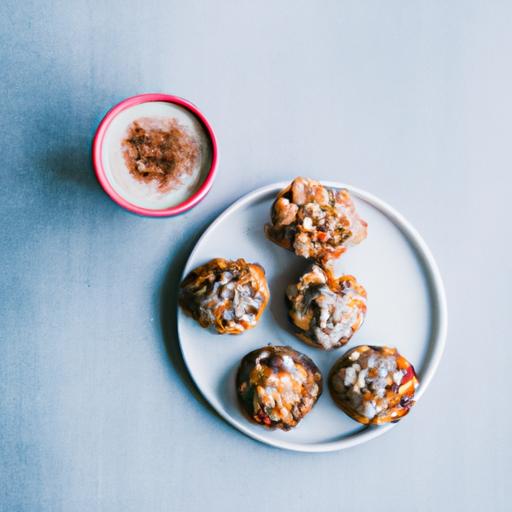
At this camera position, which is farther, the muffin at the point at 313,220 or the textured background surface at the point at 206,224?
the textured background surface at the point at 206,224

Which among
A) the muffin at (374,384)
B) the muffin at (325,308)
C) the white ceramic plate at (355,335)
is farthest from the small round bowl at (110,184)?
the muffin at (374,384)

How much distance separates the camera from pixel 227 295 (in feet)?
3.64

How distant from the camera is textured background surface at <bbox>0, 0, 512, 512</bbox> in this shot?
4.00 ft

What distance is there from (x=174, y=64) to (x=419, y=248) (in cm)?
63

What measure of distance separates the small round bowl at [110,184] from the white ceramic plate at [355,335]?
0.43 ft

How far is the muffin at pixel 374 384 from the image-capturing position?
1.13m

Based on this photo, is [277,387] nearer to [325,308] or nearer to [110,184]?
[325,308]

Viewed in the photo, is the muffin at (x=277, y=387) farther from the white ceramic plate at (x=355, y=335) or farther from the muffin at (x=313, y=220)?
the muffin at (x=313, y=220)

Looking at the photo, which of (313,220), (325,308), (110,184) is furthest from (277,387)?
(110,184)

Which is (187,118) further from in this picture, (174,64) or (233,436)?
(233,436)

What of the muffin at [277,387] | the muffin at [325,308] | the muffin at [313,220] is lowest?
the muffin at [277,387]

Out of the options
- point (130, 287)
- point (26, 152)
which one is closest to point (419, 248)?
point (130, 287)

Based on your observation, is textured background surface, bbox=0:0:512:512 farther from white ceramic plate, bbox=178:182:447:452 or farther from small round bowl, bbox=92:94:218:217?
small round bowl, bbox=92:94:218:217

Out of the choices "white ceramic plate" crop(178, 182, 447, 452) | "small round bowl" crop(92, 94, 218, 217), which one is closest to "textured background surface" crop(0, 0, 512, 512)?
"white ceramic plate" crop(178, 182, 447, 452)
